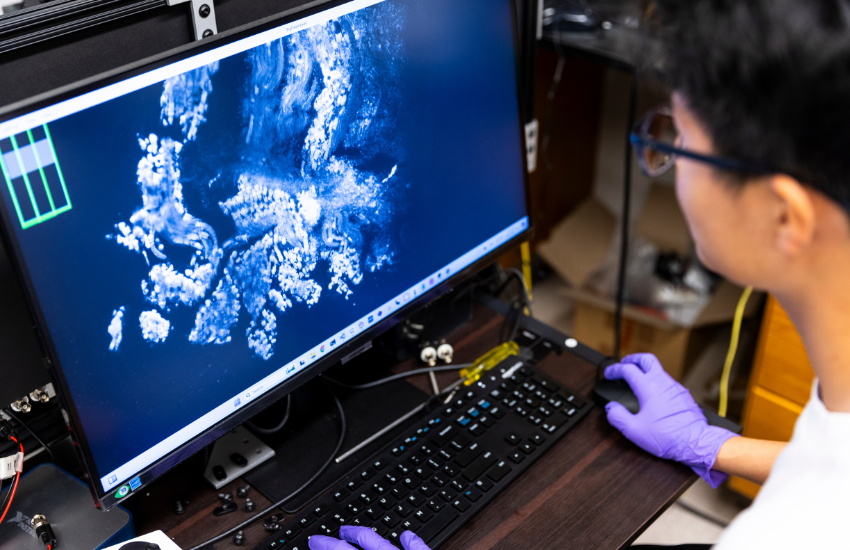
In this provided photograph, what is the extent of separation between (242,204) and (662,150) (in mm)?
414

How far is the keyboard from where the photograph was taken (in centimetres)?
82

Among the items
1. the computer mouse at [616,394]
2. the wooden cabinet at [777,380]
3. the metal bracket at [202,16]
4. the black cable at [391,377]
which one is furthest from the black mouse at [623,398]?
the metal bracket at [202,16]

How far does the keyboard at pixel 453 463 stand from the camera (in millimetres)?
823

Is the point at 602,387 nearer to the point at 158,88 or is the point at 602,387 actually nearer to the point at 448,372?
the point at 448,372

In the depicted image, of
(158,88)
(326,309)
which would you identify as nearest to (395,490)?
(326,309)

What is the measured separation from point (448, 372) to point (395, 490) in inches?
10.0

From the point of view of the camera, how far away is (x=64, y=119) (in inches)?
24.1

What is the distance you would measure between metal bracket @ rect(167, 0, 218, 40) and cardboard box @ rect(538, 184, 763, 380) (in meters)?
1.35

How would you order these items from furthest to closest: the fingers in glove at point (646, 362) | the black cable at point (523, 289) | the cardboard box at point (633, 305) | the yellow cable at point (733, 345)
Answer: the cardboard box at point (633, 305), the yellow cable at point (733, 345), the black cable at point (523, 289), the fingers in glove at point (646, 362)

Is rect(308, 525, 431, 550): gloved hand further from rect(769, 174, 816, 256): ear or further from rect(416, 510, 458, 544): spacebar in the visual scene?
rect(769, 174, 816, 256): ear

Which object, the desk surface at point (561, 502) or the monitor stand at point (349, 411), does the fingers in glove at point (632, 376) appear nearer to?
the desk surface at point (561, 502)

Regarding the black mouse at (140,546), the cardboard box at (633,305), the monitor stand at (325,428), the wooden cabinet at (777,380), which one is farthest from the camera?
the cardboard box at (633,305)

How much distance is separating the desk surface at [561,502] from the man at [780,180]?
0.11m
